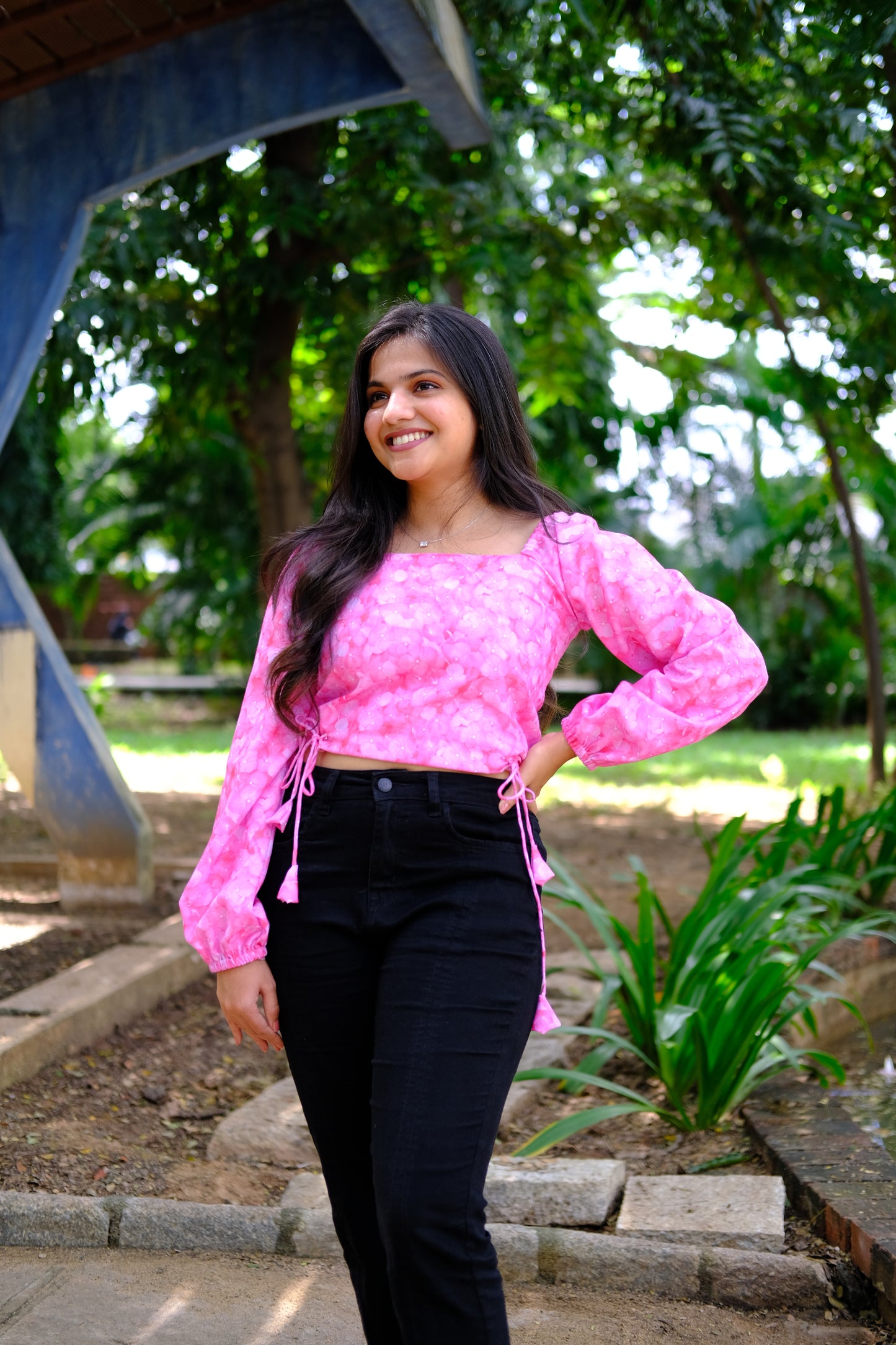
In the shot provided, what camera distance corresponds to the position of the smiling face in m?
2.17

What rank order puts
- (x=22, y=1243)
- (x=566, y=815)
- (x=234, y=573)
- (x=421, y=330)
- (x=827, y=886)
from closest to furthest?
(x=421, y=330) < (x=22, y=1243) < (x=827, y=886) < (x=566, y=815) < (x=234, y=573)

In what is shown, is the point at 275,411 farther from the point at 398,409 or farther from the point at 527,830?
the point at 527,830

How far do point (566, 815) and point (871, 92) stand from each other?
16.4 ft

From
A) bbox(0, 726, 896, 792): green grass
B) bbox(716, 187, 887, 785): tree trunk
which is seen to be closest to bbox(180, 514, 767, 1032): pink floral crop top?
bbox(716, 187, 887, 785): tree trunk

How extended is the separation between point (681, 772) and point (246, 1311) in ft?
29.6

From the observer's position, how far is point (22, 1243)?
2.99m

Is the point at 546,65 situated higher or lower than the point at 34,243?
higher

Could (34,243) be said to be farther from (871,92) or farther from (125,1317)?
(125,1317)

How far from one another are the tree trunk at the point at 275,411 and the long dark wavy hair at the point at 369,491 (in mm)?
5656

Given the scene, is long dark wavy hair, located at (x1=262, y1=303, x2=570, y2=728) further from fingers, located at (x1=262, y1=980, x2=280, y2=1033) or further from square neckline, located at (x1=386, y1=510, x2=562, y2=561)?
fingers, located at (x1=262, y1=980, x2=280, y2=1033)

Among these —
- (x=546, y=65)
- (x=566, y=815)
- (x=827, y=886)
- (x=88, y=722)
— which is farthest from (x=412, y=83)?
(x=566, y=815)

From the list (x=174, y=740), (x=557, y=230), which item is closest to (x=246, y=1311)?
(x=557, y=230)

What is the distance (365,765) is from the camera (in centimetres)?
204

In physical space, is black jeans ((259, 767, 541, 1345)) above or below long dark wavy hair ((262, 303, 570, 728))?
below
